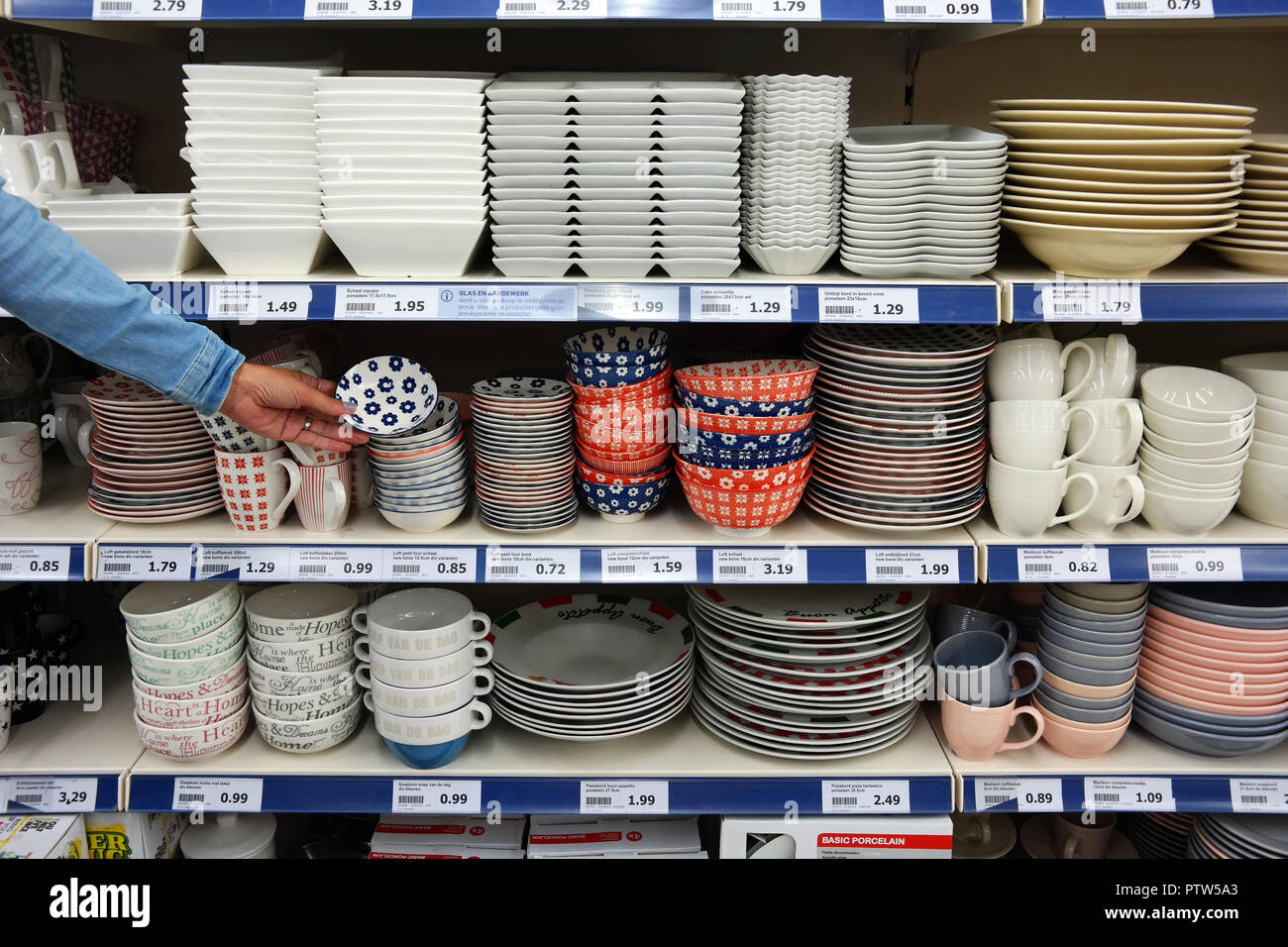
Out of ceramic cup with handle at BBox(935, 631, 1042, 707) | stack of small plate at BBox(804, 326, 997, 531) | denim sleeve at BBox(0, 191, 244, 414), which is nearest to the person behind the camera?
denim sleeve at BBox(0, 191, 244, 414)

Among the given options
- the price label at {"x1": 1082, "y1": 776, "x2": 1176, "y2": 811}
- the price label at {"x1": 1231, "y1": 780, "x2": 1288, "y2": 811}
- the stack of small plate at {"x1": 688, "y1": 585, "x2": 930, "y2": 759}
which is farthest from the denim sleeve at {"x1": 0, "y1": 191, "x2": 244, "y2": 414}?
the price label at {"x1": 1231, "y1": 780, "x2": 1288, "y2": 811}

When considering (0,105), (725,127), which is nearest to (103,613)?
(0,105)

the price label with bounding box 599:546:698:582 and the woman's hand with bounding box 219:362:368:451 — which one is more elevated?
the woman's hand with bounding box 219:362:368:451

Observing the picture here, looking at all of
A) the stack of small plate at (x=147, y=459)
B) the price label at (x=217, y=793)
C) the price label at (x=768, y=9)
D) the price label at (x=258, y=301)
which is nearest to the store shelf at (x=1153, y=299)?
the price label at (x=768, y=9)

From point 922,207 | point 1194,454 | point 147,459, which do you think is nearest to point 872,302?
point 922,207

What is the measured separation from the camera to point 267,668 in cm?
168

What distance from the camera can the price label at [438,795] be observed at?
1.69 metres

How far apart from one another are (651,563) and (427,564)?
1.21 feet

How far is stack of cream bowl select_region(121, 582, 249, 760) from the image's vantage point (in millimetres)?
1637

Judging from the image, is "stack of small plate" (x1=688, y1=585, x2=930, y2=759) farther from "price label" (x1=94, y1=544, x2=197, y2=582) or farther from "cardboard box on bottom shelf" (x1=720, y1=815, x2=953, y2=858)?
"price label" (x1=94, y1=544, x2=197, y2=582)

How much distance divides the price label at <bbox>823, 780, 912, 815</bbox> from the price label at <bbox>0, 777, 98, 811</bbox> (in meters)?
1.26

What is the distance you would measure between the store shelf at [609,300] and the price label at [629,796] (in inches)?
31.5

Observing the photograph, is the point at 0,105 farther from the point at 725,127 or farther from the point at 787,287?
the point at 787,287

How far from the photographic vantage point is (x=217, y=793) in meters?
1.68
